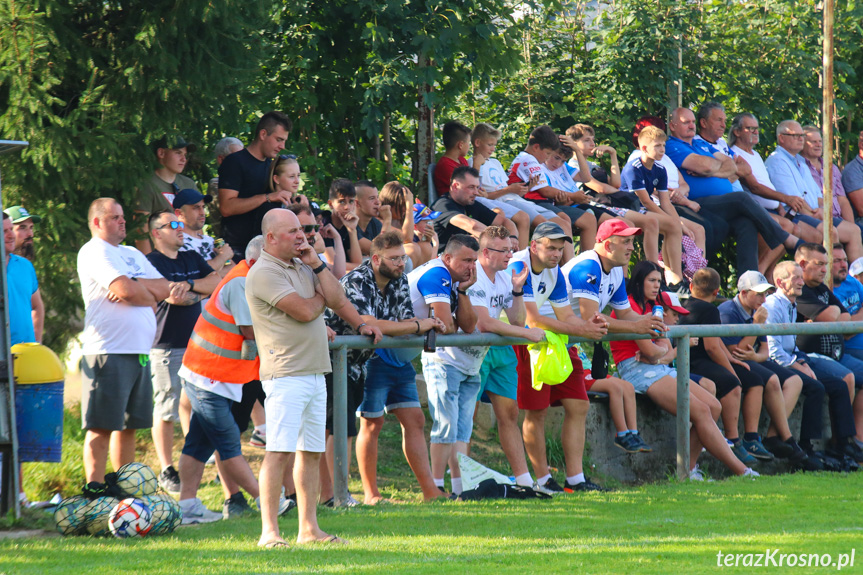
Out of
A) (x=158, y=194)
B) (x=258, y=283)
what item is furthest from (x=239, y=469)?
(x=158, y=194)

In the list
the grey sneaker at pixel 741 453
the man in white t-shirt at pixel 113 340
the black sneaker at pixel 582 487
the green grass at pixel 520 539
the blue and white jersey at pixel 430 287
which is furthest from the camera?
the grey sneaker at pixel 741 453

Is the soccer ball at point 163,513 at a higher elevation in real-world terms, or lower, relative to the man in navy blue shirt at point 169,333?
lower

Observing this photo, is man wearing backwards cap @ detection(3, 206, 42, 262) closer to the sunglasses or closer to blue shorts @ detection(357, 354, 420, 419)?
the sunglasses

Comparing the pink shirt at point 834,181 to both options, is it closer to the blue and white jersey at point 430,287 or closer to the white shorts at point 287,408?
the blue and white jersey at point 430,287

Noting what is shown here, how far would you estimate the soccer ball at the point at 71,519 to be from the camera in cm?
625

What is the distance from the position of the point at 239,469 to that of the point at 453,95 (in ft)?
18.7

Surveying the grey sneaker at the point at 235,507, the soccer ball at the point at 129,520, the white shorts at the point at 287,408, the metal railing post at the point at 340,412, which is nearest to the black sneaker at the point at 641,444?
the metal railing post at the point at 340,412

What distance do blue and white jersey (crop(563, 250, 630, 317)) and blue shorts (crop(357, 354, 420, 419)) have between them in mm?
1598

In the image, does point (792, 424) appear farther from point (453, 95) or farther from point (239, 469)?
point (239, 469)

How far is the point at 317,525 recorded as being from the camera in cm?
603

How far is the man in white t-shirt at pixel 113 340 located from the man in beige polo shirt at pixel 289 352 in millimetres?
1421

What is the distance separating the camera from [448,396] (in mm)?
7738

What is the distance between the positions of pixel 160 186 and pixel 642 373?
4317mm

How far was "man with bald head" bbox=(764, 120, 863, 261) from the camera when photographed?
12711 mm
